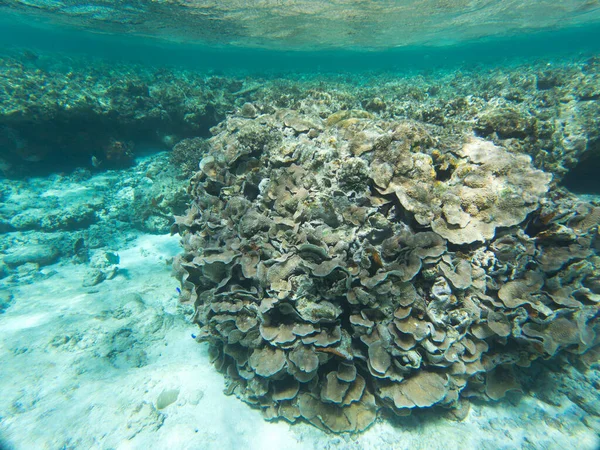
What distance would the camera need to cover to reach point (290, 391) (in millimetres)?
3855

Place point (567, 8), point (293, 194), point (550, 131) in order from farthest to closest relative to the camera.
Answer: point (567, 8)
point (550, 131)
point (293, 194)

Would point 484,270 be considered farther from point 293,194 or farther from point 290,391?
point 290,391

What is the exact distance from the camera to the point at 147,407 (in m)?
4.22

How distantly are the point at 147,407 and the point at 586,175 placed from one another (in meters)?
11.9

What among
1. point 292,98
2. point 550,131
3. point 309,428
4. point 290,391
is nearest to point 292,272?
point 290,391

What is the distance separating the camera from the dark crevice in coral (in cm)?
645

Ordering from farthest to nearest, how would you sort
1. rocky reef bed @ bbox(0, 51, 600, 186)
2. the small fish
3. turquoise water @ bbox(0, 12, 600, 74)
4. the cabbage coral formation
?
turquoise water @ bbox(0, 12, 600, 74) → the small fish → rocky reef bed @ bbox(0, 51, 600, 186) → the cabbage coral formation

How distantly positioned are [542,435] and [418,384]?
2.02m

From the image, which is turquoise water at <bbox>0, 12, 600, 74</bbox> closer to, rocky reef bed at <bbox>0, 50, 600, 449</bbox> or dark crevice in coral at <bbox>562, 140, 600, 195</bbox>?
dark crevice in coral at <bbox>562, 140, 600, 195</bbox>

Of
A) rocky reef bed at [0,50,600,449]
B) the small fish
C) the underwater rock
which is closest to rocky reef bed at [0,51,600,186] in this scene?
the small fish

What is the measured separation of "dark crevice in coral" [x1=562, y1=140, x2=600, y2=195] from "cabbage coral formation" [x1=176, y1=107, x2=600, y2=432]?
3901 mm

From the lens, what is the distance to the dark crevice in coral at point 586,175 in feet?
21.1

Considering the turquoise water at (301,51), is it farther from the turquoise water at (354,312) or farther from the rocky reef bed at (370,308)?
the rocky reef bed at (370,308)

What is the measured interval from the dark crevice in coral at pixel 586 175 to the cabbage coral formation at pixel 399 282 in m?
3.90
